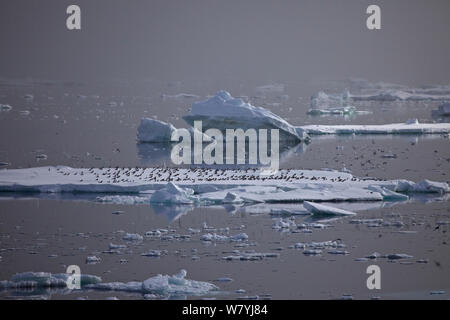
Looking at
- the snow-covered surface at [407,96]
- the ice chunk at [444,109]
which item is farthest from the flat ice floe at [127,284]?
the snow-covered surface at [407,96]

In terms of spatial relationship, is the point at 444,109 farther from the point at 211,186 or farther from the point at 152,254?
the point at 152,254

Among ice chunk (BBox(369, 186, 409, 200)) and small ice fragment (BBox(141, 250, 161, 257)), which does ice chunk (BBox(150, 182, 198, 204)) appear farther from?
small ice fragment (BBox(141, 250, 161, 257))

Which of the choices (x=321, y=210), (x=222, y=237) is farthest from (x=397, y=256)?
(x=321, y=210)

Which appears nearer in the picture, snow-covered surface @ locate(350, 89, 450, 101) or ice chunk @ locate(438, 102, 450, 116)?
ice chunk @ locate(438, 102, 450, 116)

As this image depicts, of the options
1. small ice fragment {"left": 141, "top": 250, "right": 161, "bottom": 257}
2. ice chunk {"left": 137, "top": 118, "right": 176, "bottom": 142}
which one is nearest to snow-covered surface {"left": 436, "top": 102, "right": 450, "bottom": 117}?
ice chunk {"left": 137, "top": 118, "right": 176, "bottom": 142}

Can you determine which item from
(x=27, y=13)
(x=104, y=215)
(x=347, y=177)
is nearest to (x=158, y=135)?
(x=347, y=177)
